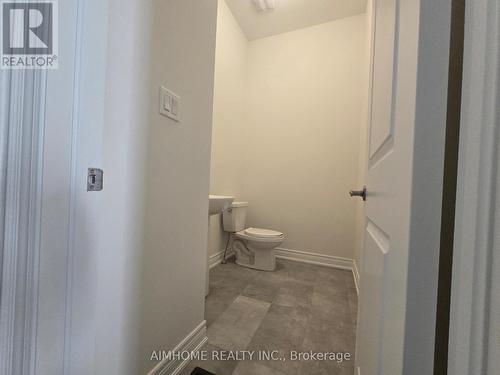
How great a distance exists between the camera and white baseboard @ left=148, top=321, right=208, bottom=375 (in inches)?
34.8

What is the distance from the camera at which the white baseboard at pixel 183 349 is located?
884 millimetres

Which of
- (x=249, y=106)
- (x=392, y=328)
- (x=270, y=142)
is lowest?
(x=392, y=328)

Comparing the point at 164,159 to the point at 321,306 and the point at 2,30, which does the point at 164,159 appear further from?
the point at 321,306

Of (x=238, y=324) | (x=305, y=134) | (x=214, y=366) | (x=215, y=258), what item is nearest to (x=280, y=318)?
(x=238, y=324)

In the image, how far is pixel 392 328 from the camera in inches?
15.8

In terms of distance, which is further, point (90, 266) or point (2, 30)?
point (90, 266)

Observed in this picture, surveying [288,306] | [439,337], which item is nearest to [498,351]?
[439,337]

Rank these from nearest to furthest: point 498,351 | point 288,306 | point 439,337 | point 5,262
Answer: point 498,351 → point 439,337 → point 5,262 → point 288,306

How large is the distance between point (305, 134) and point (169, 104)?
6.38 feet

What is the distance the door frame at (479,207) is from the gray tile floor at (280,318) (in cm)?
107

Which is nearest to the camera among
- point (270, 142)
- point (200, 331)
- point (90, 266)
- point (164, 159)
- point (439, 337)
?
point (439, 337)

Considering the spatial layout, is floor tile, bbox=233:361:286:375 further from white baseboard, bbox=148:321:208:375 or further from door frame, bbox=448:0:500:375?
door frame, bbox=448:0:500:375

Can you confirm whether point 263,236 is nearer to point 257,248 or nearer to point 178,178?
point 257,248

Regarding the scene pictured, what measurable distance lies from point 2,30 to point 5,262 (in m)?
0.47
